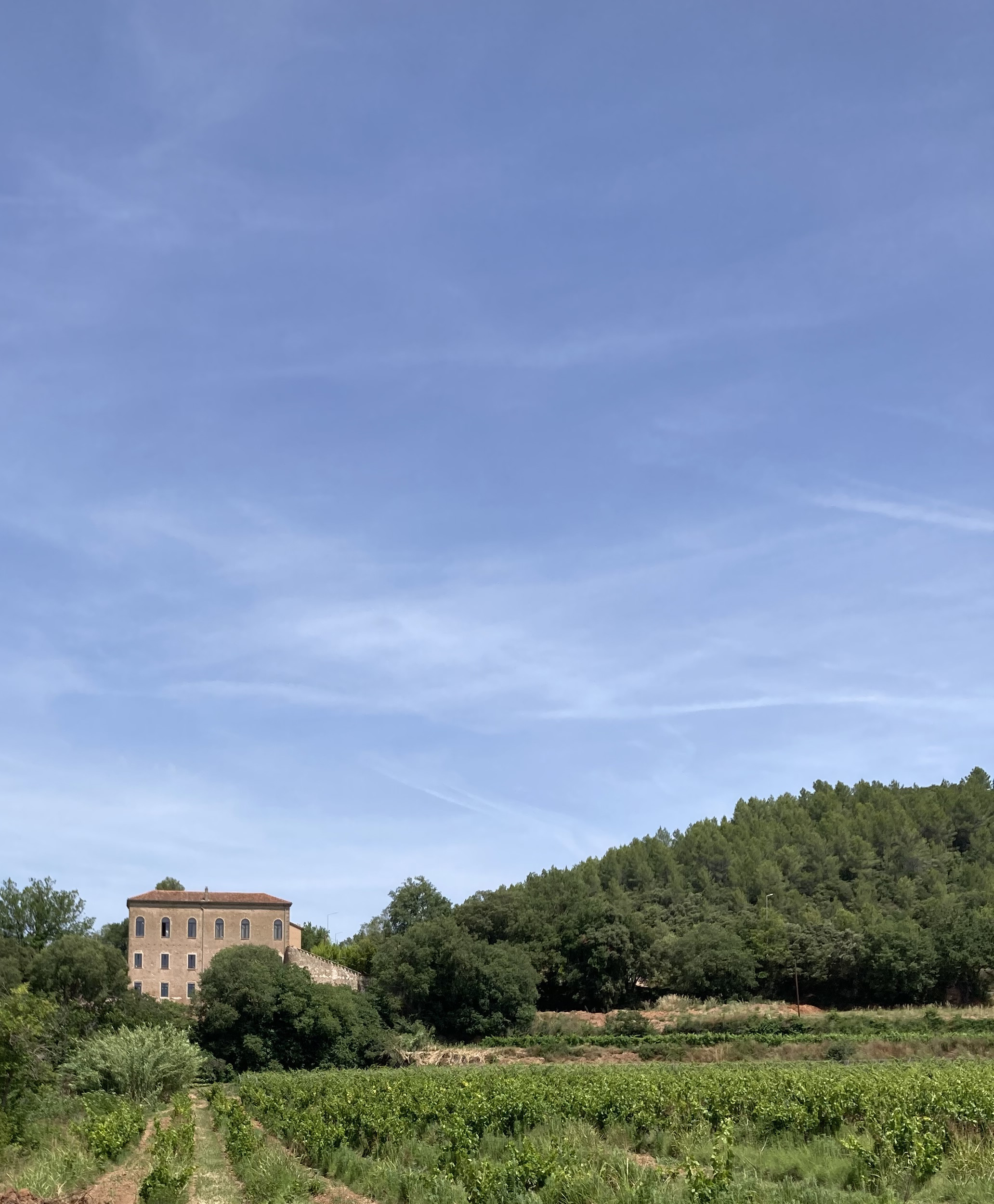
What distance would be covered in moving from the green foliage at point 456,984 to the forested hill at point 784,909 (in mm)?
5311

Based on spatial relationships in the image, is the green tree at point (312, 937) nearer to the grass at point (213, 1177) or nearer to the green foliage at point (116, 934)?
the green foliage at point (116, 934)

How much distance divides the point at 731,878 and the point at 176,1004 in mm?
52175

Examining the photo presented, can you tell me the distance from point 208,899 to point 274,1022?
818 inches

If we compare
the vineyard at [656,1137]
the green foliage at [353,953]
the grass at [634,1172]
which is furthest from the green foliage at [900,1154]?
the green foliage at [353,953]

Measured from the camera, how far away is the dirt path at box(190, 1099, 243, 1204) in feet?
65.0

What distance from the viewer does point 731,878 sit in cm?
10144

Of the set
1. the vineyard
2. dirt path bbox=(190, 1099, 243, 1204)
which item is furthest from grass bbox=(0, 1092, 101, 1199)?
the vineyard

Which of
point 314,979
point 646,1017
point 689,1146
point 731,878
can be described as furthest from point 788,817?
point 689,1146

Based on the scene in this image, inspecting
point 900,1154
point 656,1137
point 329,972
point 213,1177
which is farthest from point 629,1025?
point 900,1154

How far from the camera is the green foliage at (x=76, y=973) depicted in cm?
7262

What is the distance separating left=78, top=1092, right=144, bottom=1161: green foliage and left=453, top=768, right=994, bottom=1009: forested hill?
48.6m

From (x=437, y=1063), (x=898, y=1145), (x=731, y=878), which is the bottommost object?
(x=437, y=1063)

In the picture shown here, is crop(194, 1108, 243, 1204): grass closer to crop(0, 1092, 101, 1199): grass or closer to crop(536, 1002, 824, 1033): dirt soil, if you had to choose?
crop(0, 1092, 101, 1199): grass

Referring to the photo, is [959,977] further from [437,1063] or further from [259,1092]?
[259,1092]
